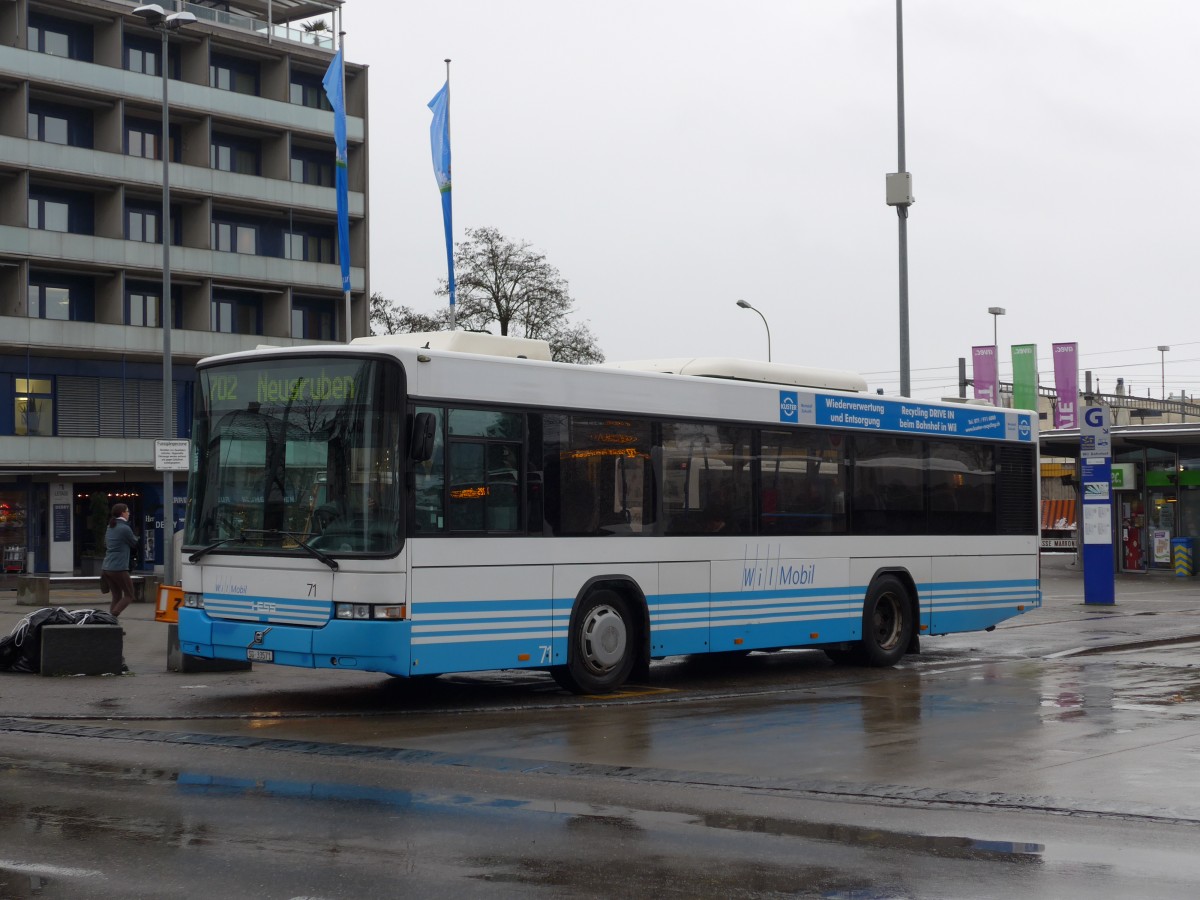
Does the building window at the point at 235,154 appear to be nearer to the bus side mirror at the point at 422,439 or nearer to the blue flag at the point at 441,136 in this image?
the blue flag at the point at 441,136

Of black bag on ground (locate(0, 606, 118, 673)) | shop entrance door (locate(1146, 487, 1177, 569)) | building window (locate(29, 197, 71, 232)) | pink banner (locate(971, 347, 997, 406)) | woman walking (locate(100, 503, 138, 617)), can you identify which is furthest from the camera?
pink banner (locate(971, 347, 997, 406))

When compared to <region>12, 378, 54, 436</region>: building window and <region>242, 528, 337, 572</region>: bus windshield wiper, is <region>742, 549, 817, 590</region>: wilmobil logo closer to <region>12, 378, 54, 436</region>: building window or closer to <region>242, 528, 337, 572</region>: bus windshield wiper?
<region>242, 528, 337, 572</region>: bus windshield wiper

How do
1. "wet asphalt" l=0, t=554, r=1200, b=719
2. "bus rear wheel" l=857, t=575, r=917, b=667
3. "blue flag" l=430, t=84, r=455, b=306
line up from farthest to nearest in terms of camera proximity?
"blue flag" l=430, t=84, r=455, b=306, "bus rear wheel" l=857, t=575, r=917, b=667, "wet asphalt" l=0, t=554, r=1200, b=719

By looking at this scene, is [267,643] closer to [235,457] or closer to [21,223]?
[235,457]

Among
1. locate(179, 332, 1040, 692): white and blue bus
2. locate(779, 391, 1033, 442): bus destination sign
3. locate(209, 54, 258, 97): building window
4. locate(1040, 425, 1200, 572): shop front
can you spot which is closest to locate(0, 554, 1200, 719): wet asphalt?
locate(179, 332, 1040, 692): white and blue bus

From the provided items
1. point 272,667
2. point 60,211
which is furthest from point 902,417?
point 60,211

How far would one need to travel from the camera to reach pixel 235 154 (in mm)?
60406

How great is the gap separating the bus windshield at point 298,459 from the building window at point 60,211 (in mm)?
43077

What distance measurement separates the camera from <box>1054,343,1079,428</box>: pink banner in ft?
188

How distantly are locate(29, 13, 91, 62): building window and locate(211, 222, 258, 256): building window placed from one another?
25.4 feet

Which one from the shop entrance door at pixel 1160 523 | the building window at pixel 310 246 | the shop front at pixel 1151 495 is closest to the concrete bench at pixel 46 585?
the shop front at pixel 1151 495

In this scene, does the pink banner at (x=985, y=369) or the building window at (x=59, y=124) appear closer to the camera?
the building window at (x=59, y=124)

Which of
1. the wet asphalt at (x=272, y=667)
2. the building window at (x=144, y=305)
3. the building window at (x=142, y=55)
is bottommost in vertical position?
the wet asphalt at (x=272, y=667)

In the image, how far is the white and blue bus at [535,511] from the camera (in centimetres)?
1288
